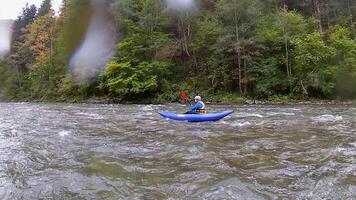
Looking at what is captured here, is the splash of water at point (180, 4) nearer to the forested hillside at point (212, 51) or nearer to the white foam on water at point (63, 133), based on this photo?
the forested hillside at point (212, 51)

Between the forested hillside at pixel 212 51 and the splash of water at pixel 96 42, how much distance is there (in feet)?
1.59

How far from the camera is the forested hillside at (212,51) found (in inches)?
840

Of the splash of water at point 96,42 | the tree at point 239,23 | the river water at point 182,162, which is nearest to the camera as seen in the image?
the river water at point 182,162

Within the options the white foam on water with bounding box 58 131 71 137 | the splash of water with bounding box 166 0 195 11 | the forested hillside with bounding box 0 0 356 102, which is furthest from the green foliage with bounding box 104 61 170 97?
the white foam on water with bounding box 58 131 71 137

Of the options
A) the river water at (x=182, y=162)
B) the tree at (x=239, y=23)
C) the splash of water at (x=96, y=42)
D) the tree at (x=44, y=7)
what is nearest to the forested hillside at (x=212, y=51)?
the tree at (x=239, y=23)

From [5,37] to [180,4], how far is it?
29.8 meters

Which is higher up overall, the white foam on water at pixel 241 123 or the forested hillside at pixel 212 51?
the forested hillside at pixel 212 51

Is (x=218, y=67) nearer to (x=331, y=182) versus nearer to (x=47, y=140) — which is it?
(x=47, y=140)

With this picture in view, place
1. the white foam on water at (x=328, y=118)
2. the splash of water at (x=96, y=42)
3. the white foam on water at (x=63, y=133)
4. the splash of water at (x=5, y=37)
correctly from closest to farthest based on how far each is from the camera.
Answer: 1. the white foam on water at (x=63, y=133)
2. the white foam on water at (x=328, y=118)
3. the splash of water at (x=96, y=42)
4. the splash of water at (x=5, y=37)

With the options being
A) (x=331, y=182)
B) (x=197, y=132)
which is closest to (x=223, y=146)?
(x=197, y=132)

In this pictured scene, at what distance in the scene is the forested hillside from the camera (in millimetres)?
21328

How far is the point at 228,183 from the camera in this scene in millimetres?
5262

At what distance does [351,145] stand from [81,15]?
85.4 feet

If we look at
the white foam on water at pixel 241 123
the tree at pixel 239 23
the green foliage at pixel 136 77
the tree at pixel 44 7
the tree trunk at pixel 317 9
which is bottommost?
the white foam on water at pixel 241 123
